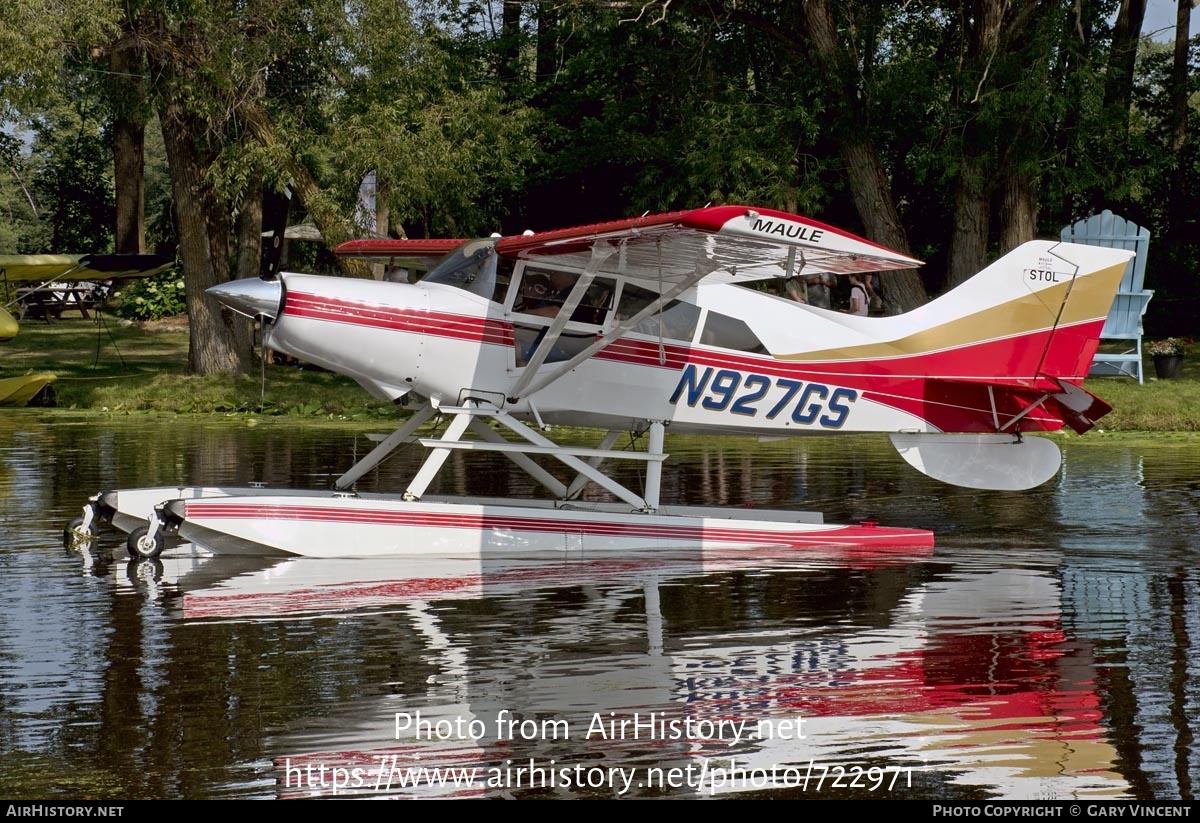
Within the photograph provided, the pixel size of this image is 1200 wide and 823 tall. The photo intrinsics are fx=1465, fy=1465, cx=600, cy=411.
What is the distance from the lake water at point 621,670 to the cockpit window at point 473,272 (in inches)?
81.9

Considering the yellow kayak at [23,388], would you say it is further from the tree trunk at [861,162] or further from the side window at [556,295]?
the side window at [556,295]

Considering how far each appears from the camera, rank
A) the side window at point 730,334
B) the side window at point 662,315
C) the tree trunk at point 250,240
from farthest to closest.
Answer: the tree trunk at point 250,240 → the side window at point 730,334 → the side window at point 662,315

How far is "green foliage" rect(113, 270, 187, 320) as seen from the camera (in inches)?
1518

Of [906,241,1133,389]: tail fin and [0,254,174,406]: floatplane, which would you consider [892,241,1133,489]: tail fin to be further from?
[0,254,174,406]: floatplane

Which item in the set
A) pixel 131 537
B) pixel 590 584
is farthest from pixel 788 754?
pixel 131 537

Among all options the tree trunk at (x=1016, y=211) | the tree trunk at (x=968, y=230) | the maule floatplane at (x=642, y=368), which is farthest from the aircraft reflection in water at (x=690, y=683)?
the tree trunk at (x=1016, y=211)

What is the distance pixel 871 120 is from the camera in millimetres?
24375

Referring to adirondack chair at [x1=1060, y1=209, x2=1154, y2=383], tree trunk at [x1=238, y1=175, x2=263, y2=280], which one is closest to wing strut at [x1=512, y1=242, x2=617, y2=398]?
adirondack chair at [x1=1060, y1=209, x2=1154, y2=383]

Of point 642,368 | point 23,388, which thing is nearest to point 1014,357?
point 642,368

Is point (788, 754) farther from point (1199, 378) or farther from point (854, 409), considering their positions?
point (1199, 378)

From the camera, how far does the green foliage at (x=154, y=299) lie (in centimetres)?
3856

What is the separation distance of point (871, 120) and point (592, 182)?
8.20 m

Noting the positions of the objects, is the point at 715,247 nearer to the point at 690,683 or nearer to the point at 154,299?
the point at 690,683

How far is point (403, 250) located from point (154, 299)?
28.8 metres
